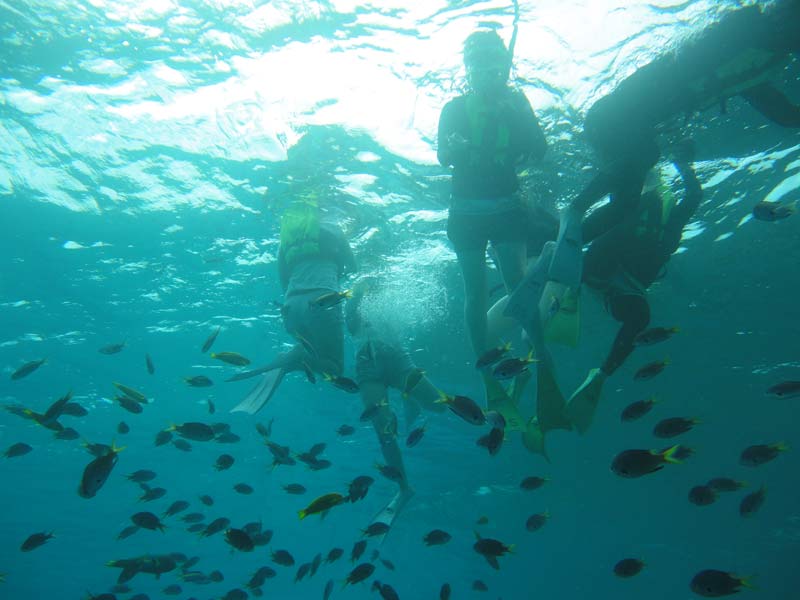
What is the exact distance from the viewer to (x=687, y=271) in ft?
41.1

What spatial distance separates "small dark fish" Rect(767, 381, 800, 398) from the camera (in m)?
5.86

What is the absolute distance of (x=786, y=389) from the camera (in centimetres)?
589

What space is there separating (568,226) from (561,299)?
1.59m

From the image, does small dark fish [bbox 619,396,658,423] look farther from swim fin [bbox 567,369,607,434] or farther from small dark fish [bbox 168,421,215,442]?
small dark fish [bbox 168,421,215,442]

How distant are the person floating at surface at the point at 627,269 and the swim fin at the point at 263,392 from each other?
15.2ft

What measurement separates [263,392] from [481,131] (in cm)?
533

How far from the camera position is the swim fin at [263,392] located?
6.66 metres

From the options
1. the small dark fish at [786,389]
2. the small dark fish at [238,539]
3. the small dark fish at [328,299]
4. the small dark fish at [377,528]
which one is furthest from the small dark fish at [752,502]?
the small dark fish at [238,539]

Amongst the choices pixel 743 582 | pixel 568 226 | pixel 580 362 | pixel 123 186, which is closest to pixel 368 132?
pixel 568 226

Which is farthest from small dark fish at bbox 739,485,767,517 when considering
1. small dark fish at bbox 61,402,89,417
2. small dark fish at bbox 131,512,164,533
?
small dark fish at bbox 61,402,89,417

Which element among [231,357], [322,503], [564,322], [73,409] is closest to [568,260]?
[564,322]

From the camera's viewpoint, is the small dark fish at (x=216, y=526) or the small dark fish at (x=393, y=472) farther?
the small dark fish at (x=216, y=526)

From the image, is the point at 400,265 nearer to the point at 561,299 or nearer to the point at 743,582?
the point at 561,299

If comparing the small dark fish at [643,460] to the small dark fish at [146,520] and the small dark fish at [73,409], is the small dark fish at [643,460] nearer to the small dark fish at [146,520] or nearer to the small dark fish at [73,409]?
the small dark fish at [146,520]
